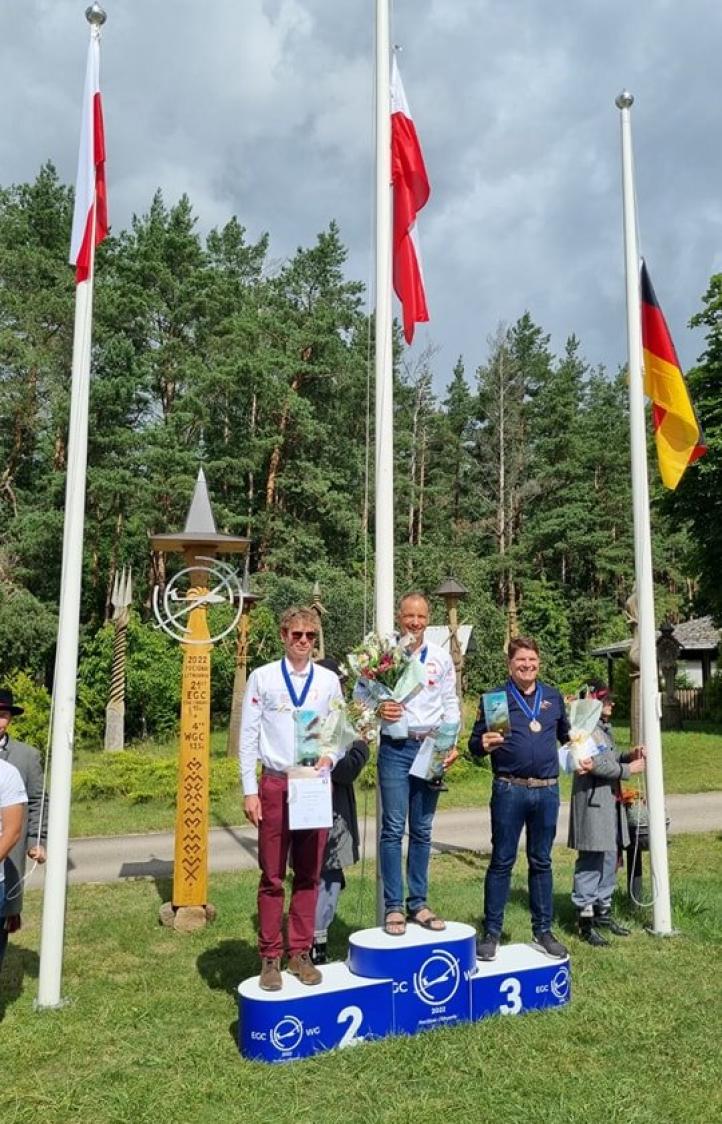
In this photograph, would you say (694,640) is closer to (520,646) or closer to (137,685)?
(137,685)

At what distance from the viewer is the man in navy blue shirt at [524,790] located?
5383 millimetres

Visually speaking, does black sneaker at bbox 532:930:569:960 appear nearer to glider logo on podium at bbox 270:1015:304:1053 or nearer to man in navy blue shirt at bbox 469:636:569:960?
man in navy blue shirt at bbox 469:636:569:960

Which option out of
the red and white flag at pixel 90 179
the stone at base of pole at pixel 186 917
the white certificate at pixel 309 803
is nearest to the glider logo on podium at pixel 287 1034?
the white certificate at pixel 309 803

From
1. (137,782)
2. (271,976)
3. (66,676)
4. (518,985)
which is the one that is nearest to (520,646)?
(518,985)

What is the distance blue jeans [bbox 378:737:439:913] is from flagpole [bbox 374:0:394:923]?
124cm

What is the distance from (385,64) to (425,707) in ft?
14.7

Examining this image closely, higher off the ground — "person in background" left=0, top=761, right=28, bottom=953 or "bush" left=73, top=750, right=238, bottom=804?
"person in background" left=0, top=761, right=28, bottom=953

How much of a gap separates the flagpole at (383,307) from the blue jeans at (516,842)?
1.60 meters

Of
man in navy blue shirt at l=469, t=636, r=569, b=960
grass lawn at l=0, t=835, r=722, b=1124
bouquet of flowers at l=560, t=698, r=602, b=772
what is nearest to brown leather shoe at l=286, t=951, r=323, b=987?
grass lawn at l=0, t=835, r=722, b=1124

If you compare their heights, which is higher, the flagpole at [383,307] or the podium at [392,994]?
the flagpole at [383,307]

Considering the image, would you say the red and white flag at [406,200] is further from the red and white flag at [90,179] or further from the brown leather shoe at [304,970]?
the brown leather shoe at [304,970]

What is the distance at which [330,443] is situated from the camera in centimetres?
3594

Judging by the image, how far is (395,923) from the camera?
194 inches

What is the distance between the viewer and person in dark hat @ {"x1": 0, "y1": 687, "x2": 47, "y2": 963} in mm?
4957
